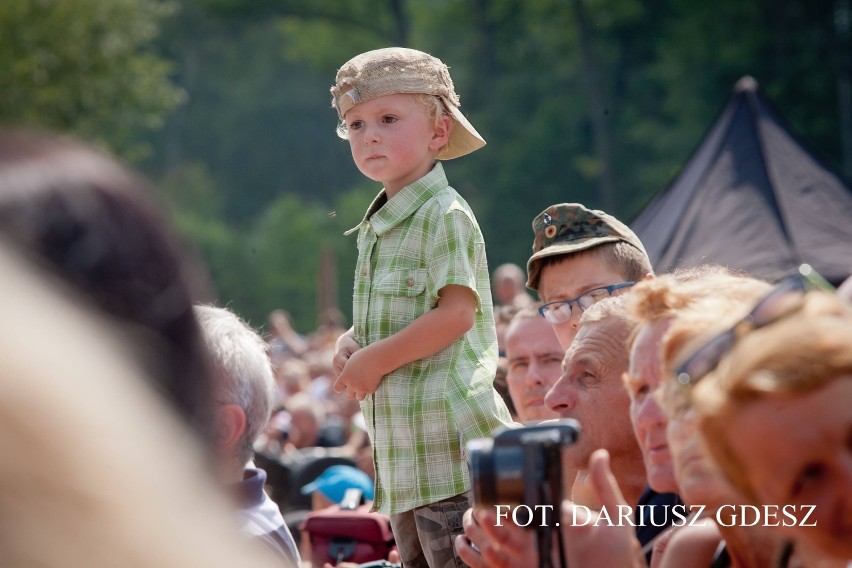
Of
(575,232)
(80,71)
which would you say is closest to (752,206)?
(575,232)

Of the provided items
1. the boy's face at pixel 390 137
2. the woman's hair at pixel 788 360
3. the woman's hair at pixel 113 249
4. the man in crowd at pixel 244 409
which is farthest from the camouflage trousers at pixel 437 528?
the woman's hair at pixel 113 249

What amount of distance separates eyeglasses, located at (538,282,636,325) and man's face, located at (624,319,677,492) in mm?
1140

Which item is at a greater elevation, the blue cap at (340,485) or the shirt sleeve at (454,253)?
the shirt sleeve at (454,253)

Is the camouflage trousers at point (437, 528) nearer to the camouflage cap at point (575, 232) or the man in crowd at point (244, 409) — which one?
the man in crowd at point (244, 409)

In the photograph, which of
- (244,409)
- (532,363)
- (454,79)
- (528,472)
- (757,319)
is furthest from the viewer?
(454,79)

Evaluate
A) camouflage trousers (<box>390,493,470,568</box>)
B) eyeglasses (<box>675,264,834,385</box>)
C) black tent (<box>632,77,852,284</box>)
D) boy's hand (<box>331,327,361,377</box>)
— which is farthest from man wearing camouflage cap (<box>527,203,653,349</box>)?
black tent (<box>632,77,852,284</box>)

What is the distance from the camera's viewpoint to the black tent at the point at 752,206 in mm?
6961

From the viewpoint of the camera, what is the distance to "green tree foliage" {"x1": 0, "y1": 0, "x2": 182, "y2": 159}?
933 inches

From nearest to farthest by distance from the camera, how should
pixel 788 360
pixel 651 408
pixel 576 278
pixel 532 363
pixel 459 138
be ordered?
pixel 788 360 < pixel 651 408 < pixel 459 138 < pixel 576 278 < pixel 532 363

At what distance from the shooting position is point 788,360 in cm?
149

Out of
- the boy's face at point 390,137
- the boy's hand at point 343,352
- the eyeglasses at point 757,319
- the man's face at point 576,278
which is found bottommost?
the eyeglasses at point 757,319

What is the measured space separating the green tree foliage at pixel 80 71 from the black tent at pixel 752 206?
1758cm

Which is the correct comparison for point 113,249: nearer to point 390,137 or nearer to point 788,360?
point 788,360

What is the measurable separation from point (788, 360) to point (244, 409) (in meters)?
1.88
